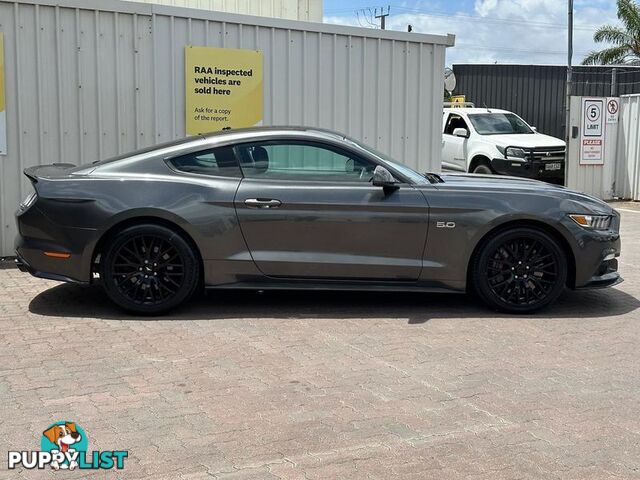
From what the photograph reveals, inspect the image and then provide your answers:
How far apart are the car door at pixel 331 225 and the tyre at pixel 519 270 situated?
22.1 inches

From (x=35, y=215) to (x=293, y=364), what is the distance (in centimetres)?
255

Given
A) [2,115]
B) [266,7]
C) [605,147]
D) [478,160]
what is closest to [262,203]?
[2,115]

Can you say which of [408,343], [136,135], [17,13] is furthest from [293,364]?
[17,13]

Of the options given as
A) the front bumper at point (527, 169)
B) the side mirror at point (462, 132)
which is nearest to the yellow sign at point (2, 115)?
the front bumper at point (527, 169)

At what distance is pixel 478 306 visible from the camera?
6.84m

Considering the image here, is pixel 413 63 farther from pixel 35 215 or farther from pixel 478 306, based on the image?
pixel 35 215

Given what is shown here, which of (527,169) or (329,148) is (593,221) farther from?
(527,169)

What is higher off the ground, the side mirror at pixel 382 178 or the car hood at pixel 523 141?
the car hood at pixel 523 141

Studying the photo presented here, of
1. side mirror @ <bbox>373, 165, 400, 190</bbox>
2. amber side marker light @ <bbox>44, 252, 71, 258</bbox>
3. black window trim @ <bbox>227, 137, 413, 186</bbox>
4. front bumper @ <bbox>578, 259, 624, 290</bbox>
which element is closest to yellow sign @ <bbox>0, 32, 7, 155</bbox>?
amber side marker light @ <bbox>44, 252, 71, 258</bbox>

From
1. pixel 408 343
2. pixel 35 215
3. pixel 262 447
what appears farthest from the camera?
pixel 35 215

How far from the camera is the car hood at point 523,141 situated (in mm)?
15492

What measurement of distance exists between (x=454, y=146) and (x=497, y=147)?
3.91ft

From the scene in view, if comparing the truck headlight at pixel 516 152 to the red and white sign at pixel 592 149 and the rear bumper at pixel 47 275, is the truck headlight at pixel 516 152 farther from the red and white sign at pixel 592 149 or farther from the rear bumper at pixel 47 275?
the rear bumper at pixel 47 275

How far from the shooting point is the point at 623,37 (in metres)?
36.3
